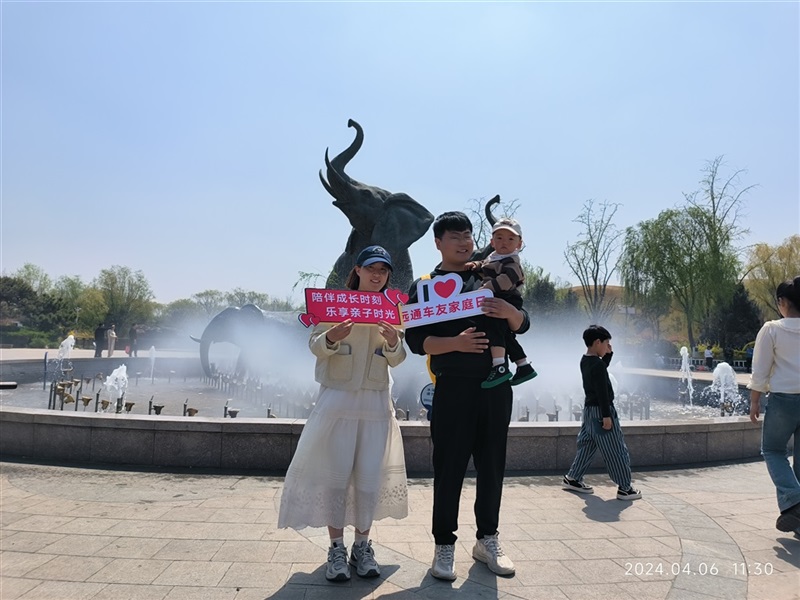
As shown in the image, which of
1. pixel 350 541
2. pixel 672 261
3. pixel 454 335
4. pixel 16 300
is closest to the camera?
pixel 454 335

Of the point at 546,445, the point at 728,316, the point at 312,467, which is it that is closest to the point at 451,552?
the point at 312,467

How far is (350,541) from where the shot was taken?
3572mm

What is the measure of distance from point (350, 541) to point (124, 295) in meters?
61.9

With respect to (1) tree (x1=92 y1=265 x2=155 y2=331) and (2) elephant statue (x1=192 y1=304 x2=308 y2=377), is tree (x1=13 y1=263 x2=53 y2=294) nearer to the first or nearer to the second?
(1) tree (x1=92 y1=265 x2=155 y2=331)

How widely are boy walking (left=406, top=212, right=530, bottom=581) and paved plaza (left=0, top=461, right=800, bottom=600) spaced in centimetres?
25

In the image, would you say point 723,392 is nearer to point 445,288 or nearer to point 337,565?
point 445,288

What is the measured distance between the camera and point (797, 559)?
3424 millimetres

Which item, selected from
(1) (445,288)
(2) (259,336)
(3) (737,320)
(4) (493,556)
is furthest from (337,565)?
(3) (737,320)

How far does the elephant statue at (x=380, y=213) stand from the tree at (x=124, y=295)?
52628 millimetres

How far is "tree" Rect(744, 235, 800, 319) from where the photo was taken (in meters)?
37.1

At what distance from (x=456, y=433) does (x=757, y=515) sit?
3276 millimetres

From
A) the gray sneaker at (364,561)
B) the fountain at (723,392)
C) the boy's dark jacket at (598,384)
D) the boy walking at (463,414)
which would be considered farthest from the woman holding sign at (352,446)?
the fountain at (723,392)

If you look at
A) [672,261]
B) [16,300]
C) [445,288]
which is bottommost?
[445,288]
